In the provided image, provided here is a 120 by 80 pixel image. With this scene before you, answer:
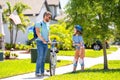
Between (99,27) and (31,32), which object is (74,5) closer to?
(99,27)

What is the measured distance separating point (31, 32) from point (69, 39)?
25.4m

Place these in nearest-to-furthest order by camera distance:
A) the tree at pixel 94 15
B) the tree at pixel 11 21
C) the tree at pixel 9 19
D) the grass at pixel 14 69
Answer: the tree at pixel 94 15 < the grass at pixel 14 69 < the tree at pixel 9 19 < the tree at pixel 11 21

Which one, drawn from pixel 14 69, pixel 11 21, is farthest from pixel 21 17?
pixel 14 69

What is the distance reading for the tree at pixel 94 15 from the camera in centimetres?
1470

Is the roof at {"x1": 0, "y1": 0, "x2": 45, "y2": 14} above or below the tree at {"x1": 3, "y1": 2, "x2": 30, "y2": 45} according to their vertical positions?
above

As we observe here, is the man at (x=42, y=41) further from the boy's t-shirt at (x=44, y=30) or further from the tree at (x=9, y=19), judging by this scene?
the tree at (x=9, y=19)

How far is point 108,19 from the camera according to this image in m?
14.9

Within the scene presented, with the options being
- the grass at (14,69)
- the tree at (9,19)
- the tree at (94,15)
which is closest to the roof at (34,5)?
the tree at (9,19)

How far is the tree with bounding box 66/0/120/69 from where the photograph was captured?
14.7 m

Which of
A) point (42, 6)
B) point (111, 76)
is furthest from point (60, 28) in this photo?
point (111, 76)

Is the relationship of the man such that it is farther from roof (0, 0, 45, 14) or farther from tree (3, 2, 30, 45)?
roof (0, 0, 45, 14)

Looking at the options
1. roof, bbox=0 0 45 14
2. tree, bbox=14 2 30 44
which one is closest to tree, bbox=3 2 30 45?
tree, bbox=14 2 30 44

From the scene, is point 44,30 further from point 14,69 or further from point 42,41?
point 14,69

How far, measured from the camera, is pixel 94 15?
14914 millimetres
